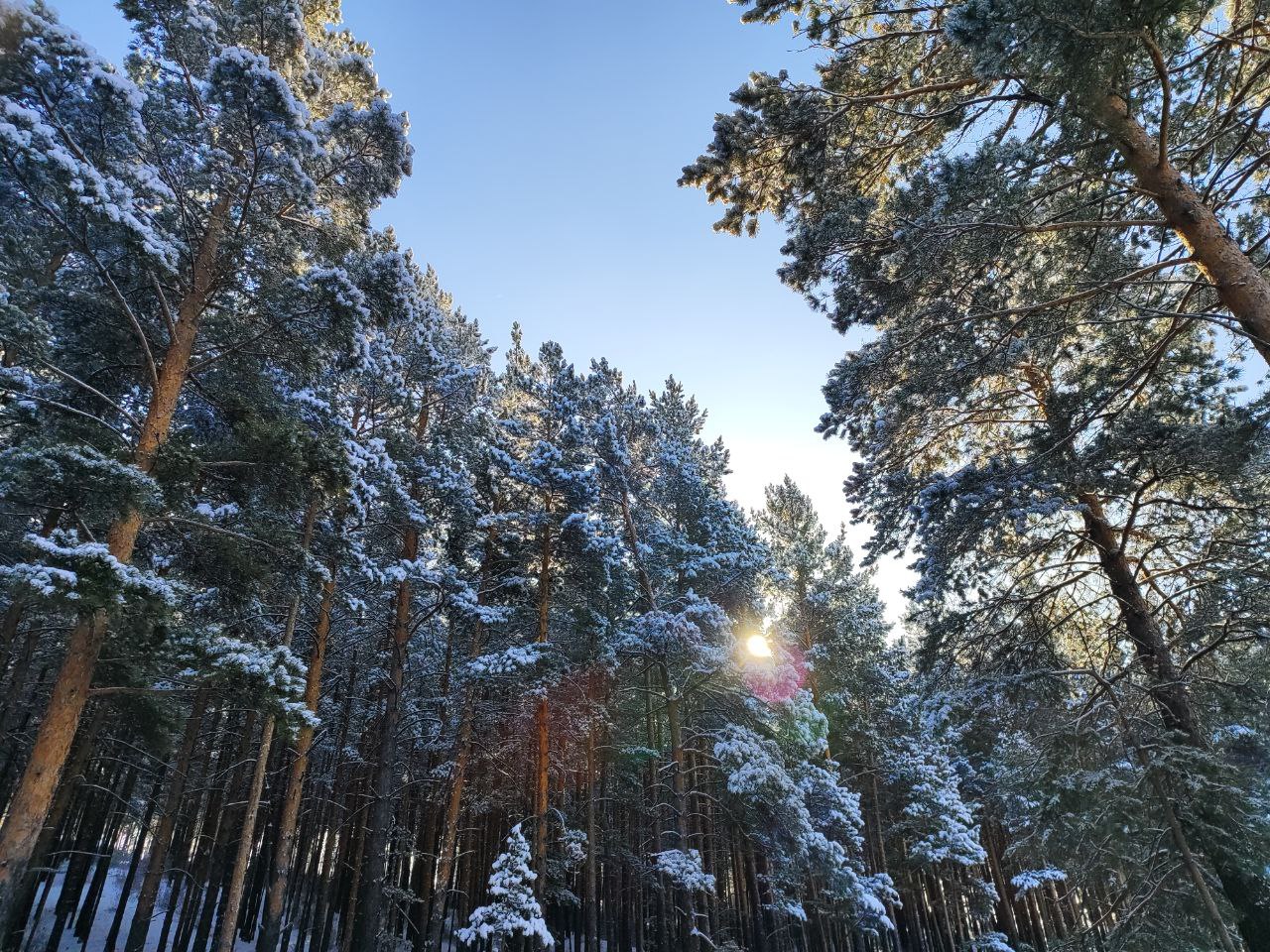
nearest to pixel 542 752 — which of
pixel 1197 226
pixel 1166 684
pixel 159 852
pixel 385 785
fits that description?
pixel 385 785

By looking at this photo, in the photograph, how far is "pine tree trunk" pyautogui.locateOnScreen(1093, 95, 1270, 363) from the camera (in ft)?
18.8

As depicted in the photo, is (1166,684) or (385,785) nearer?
(1166,684)

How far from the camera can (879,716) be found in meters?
23.8

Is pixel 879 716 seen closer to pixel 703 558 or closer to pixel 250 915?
pixel 703 558

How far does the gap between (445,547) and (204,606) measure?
6.90 m

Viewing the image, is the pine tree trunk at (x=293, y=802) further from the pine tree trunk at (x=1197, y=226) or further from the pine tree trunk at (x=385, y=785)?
the pine tree trunk at (x=1197, y=226)

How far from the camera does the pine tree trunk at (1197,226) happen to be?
572 cm

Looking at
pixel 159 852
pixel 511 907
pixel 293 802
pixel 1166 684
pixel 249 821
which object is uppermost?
pixel 1166 684

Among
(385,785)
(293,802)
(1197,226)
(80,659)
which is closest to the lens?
(1197,226)

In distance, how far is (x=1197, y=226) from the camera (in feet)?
20.4

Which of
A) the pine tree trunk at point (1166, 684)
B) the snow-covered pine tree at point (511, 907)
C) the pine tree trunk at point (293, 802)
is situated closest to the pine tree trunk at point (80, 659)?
the pine tree trunk at point (293, 802)

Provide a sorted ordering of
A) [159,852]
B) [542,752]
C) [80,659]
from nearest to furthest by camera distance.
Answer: [80,659]
[159,852]
[542,752]

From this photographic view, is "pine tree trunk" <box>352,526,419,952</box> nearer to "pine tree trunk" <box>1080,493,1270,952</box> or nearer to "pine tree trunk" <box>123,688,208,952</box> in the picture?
"pine tree trunk" <box>123,688,208,952</box>

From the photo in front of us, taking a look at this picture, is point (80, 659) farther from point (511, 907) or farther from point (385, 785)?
point (511, 907)
